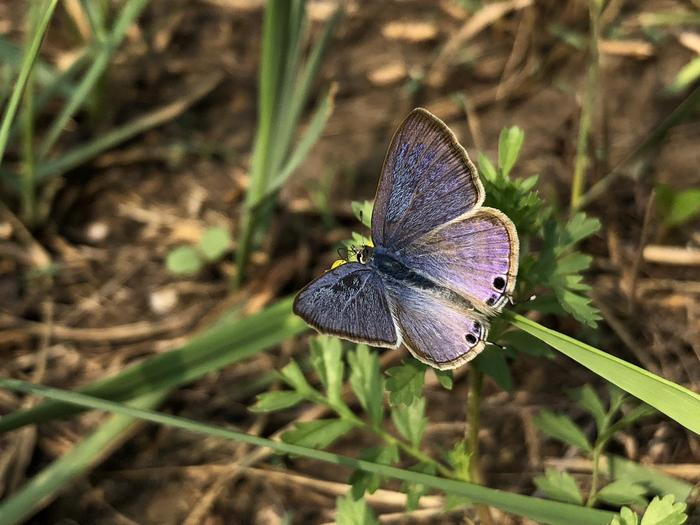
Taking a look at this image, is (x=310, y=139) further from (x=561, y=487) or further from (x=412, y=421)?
(x=561, y=487)

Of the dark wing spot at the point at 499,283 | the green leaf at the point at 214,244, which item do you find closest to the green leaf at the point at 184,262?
the green leaf at the point at 214,244

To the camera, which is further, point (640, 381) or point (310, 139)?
point (310, 139)

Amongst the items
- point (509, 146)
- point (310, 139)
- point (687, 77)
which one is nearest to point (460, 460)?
point (509, 146)

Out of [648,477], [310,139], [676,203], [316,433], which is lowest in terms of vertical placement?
[648,477]

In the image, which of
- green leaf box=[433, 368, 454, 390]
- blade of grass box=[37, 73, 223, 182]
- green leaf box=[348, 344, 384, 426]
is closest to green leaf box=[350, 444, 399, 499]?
green leaf box=[348, 344, 384, 426]

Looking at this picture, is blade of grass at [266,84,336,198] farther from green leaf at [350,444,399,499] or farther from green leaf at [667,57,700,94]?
green leaf at [667,57,700,94]

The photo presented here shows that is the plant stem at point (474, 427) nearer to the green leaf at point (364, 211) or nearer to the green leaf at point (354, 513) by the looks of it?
the green leaf at point (354, 513)

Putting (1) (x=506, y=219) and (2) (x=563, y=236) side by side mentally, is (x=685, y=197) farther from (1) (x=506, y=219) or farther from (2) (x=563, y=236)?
(1) (x=506, y=219)
